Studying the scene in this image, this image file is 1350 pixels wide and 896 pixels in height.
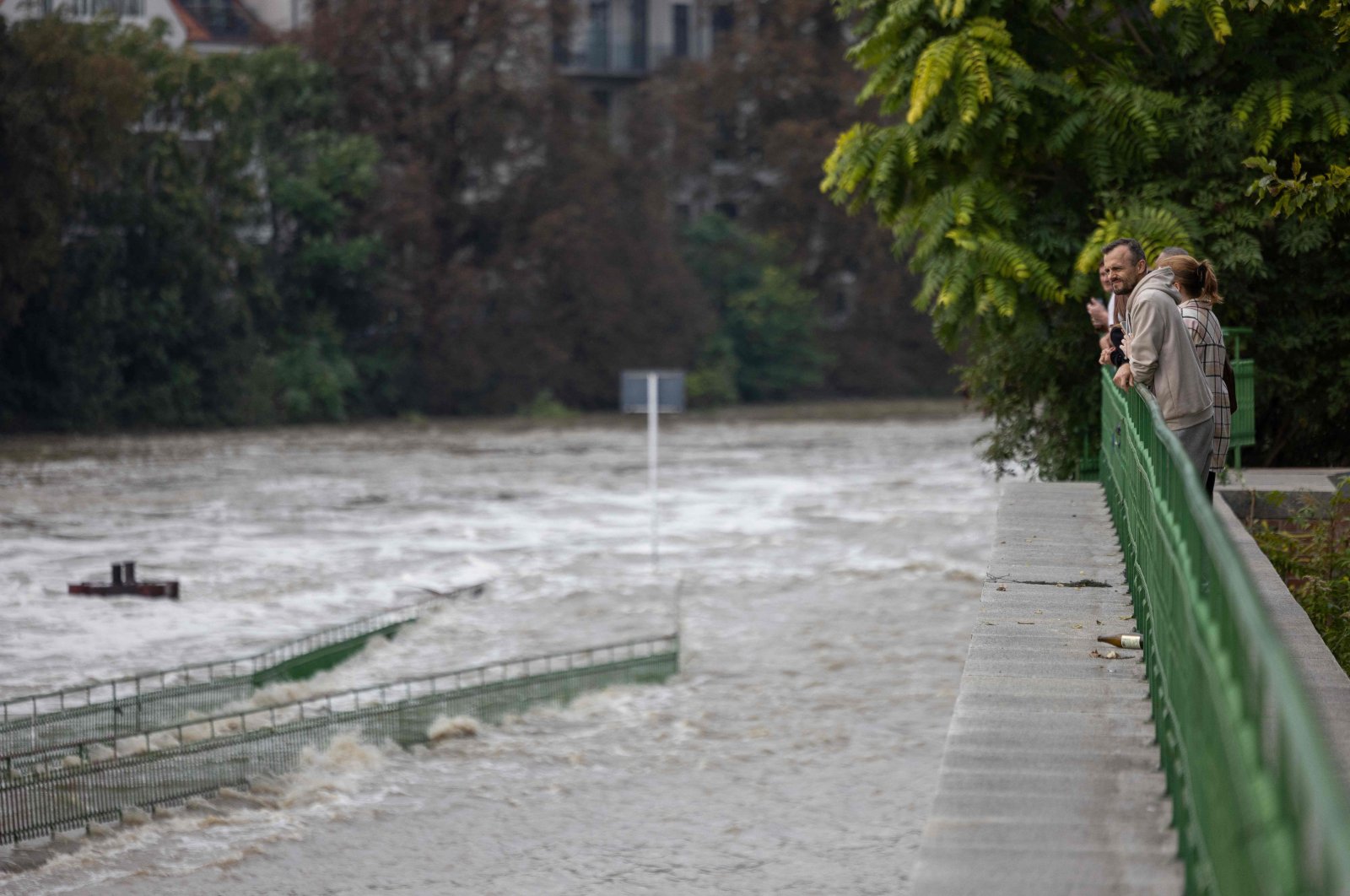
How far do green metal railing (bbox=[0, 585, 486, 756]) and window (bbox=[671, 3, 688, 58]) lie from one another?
5752cm

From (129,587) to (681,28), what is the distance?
56.3m

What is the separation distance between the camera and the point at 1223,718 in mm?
3562

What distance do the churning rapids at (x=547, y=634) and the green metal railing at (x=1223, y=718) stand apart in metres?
6.50

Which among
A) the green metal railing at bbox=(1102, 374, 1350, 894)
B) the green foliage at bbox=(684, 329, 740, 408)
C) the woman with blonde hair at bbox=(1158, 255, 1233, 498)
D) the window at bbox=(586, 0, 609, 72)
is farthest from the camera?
the window at bbox=(586, 0, 609, 72)

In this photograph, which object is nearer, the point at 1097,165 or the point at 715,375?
the point at 1097,165

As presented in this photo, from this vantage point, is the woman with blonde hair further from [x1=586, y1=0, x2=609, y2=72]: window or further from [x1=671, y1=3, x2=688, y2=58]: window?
[x1=671, y1=3, x2=688, y2=58]: window

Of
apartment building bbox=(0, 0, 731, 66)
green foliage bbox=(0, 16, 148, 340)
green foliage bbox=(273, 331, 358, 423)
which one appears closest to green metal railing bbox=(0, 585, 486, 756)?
green foliage bbox=(0, 16, 148, 340)

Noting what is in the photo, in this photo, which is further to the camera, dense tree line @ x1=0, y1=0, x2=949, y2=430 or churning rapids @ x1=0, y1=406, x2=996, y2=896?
dense tree line @ x1=0, y1=0, x2=949, y2=430

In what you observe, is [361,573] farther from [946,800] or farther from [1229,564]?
[1229,564]

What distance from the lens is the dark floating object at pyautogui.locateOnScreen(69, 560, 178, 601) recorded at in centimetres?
2317

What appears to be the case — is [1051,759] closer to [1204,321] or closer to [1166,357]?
[1166,357]

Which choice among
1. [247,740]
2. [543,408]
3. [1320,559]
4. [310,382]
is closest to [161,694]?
[247,740]

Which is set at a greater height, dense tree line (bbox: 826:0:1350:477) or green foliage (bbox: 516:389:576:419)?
dense tree line (bbox: 826:0:1350:477)

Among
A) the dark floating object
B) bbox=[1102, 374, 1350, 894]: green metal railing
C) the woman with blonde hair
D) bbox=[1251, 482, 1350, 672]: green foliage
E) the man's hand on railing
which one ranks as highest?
the woman with blonde hair
